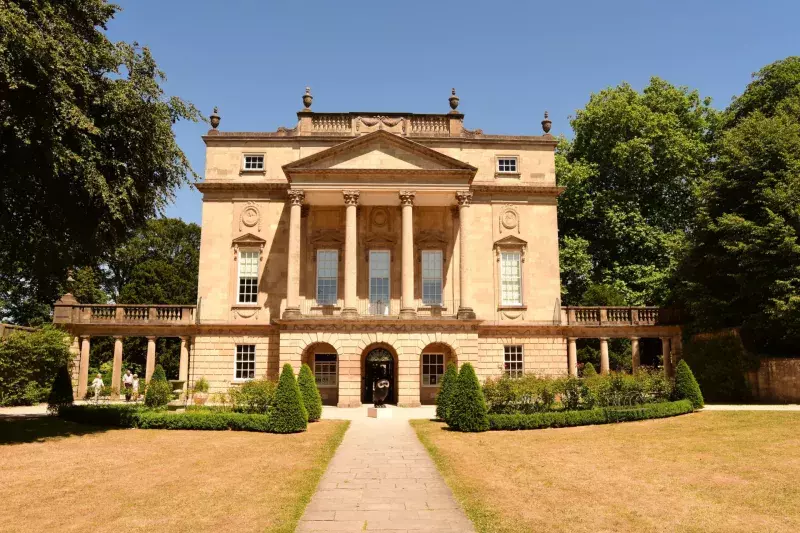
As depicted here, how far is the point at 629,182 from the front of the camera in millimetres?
44062

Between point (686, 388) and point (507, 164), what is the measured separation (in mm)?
16527

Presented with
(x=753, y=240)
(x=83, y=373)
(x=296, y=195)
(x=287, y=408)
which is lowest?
(x=287, y=408)

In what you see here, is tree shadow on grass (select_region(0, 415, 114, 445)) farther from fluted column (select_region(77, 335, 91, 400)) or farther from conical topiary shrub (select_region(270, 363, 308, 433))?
fluted column (select_region(77, 335, 91, 400))

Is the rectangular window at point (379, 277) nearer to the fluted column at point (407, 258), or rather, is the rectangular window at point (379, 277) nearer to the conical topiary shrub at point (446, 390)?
the fluted column at point (407, 258)

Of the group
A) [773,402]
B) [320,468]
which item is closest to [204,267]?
[320,468]

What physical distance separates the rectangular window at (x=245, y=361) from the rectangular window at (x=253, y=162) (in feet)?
34.7

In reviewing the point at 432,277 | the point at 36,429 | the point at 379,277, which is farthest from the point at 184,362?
the point at 432,277

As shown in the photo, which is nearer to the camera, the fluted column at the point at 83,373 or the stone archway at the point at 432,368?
the stone archway at the point at 432,368

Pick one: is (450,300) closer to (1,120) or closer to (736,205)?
(736,205)

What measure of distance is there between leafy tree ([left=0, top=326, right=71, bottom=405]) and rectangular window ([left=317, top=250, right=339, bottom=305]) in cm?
1335

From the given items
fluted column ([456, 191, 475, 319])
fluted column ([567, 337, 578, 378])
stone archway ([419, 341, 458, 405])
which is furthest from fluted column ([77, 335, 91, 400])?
fluted column ([567, 337, 578, 378])

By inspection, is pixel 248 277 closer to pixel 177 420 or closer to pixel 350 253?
pixel 350 253

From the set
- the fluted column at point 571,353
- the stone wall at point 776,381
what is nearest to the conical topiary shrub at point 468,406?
the fluted column at point 571,353

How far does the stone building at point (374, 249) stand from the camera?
31594 mm
